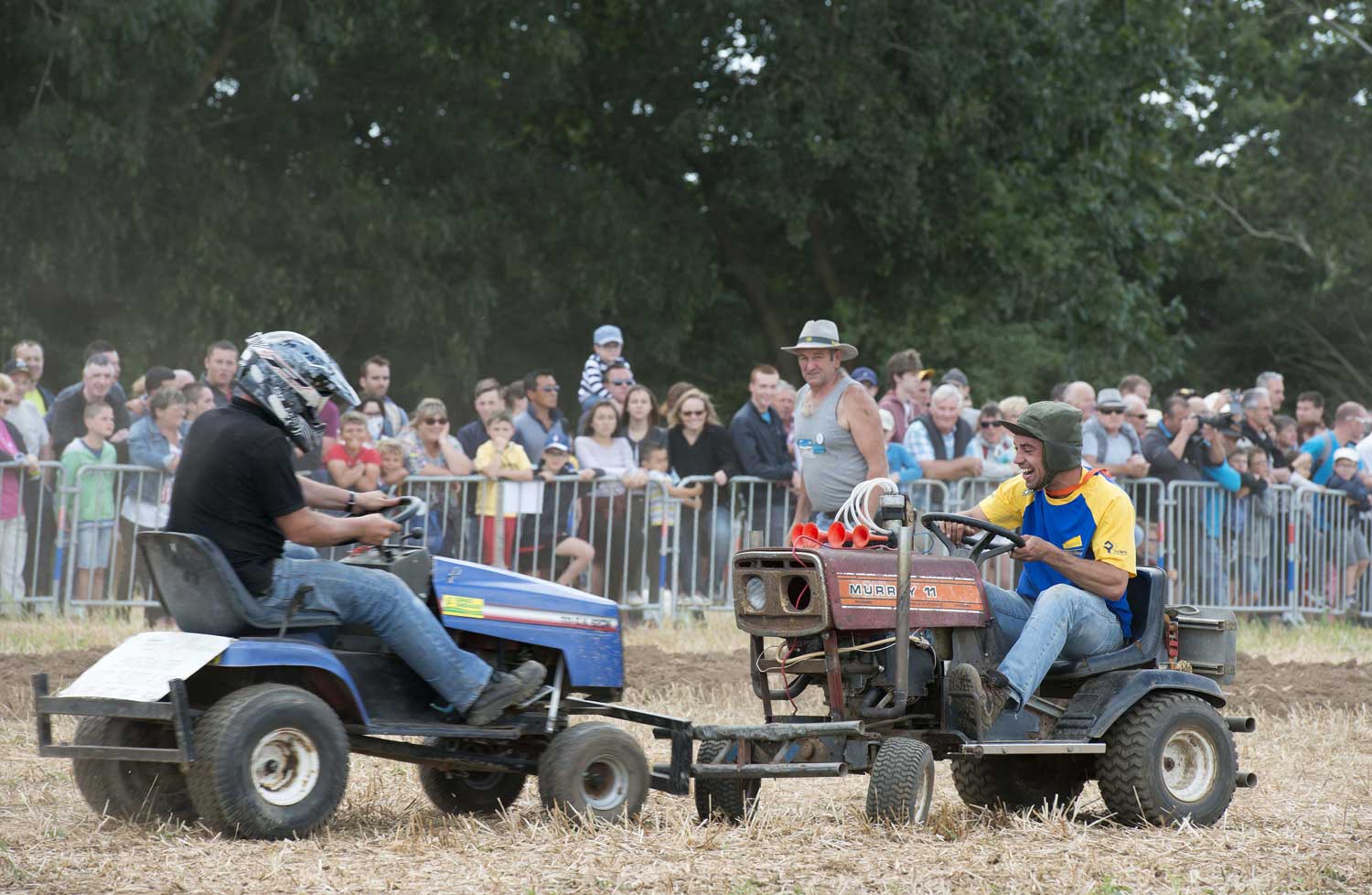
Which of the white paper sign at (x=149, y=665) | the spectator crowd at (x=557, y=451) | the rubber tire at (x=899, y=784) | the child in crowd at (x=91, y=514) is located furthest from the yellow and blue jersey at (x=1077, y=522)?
the child in crowd at (x=91, y=514)

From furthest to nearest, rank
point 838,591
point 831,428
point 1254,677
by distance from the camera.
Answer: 1. point 1254,677
2. point 831,428
3. point 838,591

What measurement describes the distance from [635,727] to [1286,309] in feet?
100

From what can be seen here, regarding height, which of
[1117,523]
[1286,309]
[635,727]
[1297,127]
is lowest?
[635,727]

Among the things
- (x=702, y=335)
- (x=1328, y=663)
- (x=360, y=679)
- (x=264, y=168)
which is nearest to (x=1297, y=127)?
(x=702, y=335)

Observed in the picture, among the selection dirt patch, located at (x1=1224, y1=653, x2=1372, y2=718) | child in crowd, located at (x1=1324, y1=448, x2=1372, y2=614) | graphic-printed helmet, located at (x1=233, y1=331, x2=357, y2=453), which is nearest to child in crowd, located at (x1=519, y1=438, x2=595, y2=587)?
dirt patch, located at (x1=1224, y1=653, x2=1372, y2=718)

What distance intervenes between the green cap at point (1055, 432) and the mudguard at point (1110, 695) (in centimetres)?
86

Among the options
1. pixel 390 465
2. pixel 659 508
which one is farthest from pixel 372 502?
pixel 659 508

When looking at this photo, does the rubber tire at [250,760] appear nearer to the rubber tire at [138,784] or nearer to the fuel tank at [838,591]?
the rubber tire at [138,784]

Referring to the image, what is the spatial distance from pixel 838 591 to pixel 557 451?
22.7 ft

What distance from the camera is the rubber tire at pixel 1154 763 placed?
23.1 feet

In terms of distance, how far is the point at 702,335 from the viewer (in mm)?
28000

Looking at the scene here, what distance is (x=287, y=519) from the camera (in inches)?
254

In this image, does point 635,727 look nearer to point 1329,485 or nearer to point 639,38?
point 1329,485

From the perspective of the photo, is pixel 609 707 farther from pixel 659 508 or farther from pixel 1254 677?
pixel 659 508
